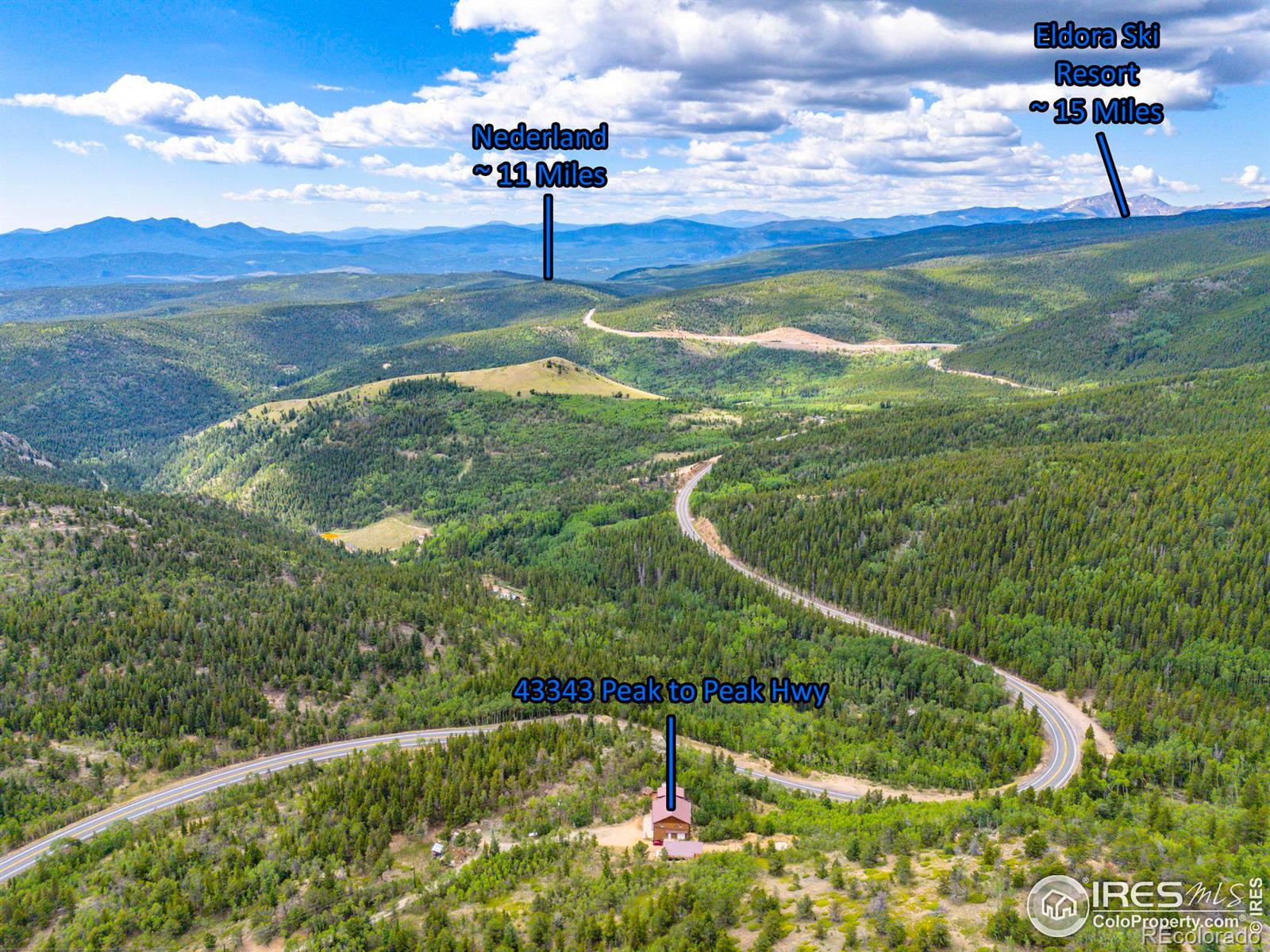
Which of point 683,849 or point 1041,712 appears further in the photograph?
point 1041,712

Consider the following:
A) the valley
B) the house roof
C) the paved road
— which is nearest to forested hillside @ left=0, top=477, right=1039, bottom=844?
the valley

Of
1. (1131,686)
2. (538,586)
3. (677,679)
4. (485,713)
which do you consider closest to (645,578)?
(538,586)

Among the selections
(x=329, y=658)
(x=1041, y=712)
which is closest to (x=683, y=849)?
(x=1041, y=712)

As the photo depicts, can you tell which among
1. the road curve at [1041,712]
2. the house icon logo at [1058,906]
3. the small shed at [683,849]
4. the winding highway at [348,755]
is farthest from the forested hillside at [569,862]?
the road curve at [1041,712]

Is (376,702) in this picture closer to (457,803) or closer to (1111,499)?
(457,803)

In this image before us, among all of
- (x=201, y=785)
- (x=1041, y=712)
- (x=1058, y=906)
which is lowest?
(x=201, y=785)

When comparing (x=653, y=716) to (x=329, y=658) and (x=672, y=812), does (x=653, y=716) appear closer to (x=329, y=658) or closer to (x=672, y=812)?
(x=672, y=812)
